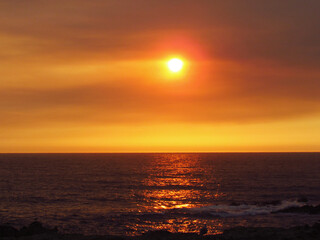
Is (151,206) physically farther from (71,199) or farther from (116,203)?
(71,199)

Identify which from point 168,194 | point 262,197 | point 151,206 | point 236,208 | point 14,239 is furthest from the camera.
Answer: point 168,194

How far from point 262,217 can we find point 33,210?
32618 millimetres

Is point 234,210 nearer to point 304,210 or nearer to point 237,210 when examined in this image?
point 237,210

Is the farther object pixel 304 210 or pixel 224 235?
pixel 304 210

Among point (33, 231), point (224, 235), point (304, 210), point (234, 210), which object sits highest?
point (224, 235)

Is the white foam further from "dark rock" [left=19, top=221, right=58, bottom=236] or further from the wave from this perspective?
"dark rock" [left=19, top=221, right=58, bottom=236]

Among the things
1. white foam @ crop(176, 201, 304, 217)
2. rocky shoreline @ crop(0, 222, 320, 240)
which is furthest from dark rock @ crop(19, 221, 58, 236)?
white foam @ crop(176, 201, 304, 217)

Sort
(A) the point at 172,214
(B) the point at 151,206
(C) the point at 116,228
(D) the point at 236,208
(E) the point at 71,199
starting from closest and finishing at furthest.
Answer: (C) the point at 116,228, (A) the point at 172,214, (D) the point at 236,208, (B) the point at 151,206, (E) the point at 71,199

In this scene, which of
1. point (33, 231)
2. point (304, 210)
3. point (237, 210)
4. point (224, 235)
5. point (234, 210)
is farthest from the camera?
point (234, 210)

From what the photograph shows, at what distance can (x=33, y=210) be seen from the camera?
2030 inches

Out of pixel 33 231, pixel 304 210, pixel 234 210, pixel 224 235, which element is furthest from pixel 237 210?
pixel 33 231

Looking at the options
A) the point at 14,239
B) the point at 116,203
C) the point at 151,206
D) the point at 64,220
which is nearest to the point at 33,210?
the point at 64,220

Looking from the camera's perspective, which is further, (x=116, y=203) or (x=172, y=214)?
(x=116, y=203)

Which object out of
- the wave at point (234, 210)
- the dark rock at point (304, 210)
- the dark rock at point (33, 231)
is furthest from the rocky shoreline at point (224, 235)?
the dark rock at point (304, 210)
